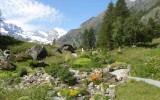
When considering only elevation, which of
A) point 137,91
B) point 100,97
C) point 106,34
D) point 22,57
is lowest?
point 100,97

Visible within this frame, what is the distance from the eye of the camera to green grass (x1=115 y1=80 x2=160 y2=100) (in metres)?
18.8

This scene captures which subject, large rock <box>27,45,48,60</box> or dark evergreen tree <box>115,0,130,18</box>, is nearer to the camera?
large rock <box>27,45,48,60</box>

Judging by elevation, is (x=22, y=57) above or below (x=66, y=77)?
above

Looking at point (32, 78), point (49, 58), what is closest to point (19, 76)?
point (32, 78)

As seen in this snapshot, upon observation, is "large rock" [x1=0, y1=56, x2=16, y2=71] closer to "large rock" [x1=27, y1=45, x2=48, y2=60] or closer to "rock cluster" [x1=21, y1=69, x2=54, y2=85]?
"rock cluster" [x1=21, y1=69, x2=54, y2=85]

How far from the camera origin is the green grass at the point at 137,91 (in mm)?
18750

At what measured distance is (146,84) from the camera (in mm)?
21031

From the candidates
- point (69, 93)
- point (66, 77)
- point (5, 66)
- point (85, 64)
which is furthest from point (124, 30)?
point (69, 93)

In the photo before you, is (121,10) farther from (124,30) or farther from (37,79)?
(37,79)

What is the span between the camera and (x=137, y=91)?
1988cm

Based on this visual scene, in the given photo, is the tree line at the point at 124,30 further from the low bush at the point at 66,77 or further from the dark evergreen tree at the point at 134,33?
the low bush at the point at 66,77

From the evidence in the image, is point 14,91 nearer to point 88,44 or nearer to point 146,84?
point 146,84

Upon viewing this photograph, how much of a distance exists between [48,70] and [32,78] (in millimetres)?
1491

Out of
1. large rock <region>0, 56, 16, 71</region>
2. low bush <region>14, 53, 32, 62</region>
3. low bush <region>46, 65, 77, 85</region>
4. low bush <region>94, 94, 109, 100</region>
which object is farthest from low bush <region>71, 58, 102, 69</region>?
low bush <region>94, 94, 109, 100</region>
